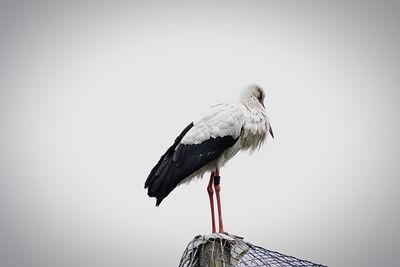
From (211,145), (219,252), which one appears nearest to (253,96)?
(211,145)

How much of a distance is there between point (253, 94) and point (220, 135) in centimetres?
87

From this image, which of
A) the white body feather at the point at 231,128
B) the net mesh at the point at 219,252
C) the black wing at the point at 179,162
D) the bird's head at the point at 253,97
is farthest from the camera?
the bird's head at the point at 253,97

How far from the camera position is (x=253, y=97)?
22.3 feet

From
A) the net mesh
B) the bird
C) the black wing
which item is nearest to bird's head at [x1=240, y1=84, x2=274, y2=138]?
the bird

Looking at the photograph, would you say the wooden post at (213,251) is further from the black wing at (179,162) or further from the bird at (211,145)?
the black wing at (179,162)

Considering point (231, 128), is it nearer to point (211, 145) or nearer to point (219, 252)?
point (211, 145)

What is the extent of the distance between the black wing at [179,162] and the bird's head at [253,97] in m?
0.60

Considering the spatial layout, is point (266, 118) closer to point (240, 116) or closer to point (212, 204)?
point (240, 116)

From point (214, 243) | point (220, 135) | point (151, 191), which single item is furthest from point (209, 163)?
point (214, 243)

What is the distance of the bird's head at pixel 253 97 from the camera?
6.73m

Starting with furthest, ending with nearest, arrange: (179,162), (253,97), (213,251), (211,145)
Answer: (253,97)
(211,145)
(179,162)
(213,251)

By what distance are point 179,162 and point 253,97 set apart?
1.39 m

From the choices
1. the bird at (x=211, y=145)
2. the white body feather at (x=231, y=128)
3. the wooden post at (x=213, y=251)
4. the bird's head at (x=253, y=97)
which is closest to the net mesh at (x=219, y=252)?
the wooden post at (x=213, y=251)

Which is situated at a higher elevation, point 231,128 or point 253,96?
point 253,96
